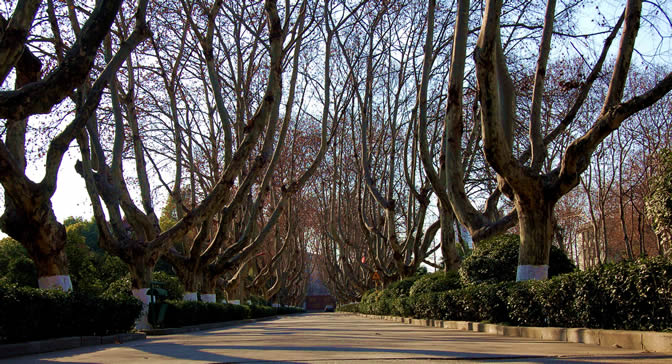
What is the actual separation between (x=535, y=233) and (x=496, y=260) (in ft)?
8.29

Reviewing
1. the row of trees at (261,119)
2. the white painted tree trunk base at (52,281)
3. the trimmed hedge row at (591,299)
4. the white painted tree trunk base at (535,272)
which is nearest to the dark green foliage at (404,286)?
the row of trees at (261,119)

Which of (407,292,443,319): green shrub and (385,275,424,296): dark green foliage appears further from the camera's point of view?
(385,275,424,296): dark green foliage

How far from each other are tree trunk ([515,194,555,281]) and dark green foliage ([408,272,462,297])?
4.77m

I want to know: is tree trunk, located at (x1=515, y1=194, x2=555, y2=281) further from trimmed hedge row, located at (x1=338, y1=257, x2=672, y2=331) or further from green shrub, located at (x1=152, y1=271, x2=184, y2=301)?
green shrub, located at (x1=152, y1=271, x2=184, y2=301)

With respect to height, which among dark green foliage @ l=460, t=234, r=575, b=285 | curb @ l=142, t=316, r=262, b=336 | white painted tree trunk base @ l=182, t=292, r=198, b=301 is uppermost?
dark green foliage @ l=460, t=234, r=575, b=285

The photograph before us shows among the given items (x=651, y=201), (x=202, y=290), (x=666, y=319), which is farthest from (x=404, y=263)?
(x=666, y=319)

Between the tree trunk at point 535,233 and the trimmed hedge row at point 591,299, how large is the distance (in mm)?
611

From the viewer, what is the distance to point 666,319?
19.6 feet

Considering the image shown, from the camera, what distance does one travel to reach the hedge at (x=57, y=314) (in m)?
7.42

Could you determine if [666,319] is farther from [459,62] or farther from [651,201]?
[459,62]

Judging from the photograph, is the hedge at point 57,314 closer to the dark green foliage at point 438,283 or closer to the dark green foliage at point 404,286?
the dark green foliage at point 438,283

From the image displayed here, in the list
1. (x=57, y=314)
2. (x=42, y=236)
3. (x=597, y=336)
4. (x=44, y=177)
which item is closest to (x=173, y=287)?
(x=42, y=236)

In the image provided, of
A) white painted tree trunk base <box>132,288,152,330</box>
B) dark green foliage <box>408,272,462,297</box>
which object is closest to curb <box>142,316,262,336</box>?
white painted tree trunk base <box>132,288,152,330</box>

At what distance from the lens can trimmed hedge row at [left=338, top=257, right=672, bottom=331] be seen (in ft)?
19.8
